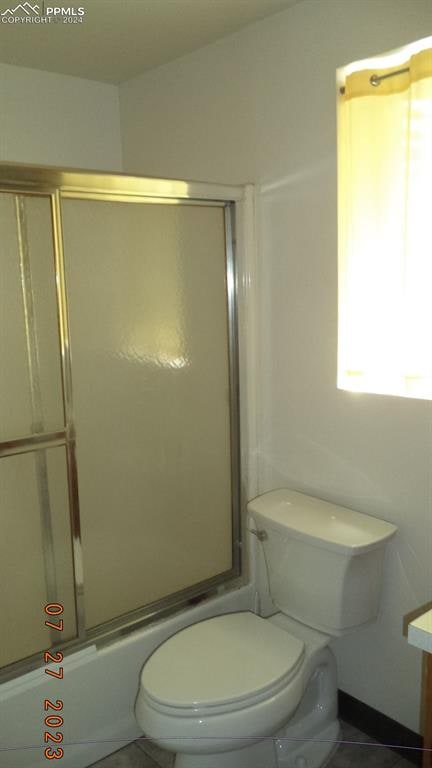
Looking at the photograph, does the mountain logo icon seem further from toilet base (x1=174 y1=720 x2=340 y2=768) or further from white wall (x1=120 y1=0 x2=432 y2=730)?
toilet base (x1=174 y1=720 x2=340 y2=768)

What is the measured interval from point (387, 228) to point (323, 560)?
38.0 inches

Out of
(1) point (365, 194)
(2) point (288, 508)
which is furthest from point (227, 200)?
(2) point (288, 508)

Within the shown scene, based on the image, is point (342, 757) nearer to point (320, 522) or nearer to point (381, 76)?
point (320, 522)

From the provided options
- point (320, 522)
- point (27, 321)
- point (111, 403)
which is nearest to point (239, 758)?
point (320, 522)

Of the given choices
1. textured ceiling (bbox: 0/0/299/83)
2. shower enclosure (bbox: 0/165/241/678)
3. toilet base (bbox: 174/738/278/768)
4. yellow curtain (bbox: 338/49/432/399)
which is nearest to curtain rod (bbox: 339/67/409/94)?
yellow curtain (bbox: 338/49/432/399)

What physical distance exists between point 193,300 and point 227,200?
0.37 meters

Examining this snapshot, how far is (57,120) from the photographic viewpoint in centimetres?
247

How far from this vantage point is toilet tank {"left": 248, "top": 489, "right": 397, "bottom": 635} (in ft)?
5.79

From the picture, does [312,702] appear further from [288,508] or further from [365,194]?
[365,194]

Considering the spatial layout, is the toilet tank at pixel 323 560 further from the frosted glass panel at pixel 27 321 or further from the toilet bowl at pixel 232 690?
the frosted glass panel at pixel 27 321

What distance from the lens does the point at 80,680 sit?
1.88m

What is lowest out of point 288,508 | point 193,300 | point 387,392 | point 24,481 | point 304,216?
point 288,508

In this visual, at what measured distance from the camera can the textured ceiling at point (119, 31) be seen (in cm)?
182

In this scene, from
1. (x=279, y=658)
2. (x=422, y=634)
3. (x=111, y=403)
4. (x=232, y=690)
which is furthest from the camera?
(x=111, y=403)
